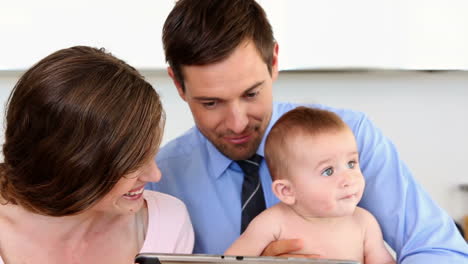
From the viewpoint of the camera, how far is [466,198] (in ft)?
9.00

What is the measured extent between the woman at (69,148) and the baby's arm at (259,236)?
225 mm

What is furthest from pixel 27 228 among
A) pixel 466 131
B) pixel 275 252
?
pixel 466 131

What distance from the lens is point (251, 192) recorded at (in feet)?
5.43

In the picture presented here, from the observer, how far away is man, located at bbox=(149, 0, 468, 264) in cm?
146

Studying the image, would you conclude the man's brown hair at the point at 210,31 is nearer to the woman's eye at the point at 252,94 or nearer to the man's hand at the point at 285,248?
the woman's eye at the point at 252,94

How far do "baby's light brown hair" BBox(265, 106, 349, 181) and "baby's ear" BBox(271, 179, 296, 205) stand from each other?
0.02m

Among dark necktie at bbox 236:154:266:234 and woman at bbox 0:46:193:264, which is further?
dark necktie at bbox 236:154:266:234

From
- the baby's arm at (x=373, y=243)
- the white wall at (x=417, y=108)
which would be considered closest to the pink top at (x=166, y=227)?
the baby's arm at (x=373, y=243)

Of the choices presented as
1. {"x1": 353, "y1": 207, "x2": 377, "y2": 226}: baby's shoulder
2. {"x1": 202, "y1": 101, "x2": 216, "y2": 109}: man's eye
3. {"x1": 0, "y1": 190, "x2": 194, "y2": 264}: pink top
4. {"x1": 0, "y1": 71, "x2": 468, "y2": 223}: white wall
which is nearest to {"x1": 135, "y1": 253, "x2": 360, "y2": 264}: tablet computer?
{"x1": 0, "y1": 190, "x2": 194, "y2": 264}: pink top

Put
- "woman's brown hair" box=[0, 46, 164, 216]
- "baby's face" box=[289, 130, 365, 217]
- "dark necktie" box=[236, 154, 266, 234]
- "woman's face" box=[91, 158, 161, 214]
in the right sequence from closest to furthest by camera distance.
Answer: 1. "woman's brown hair" box=[0, 46, 164, 216]
2. "woman's face" box=[91, 158, 161, 214]
3. "baby's face" box=[289, 130, 365, 217]
4. "dark necktie" box=[236, 154, 266, 234]

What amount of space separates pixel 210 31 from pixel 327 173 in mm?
458

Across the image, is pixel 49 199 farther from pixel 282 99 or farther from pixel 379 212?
pixel 282 99

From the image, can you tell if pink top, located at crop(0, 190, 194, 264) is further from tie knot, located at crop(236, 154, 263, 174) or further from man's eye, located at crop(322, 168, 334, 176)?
man's eye, located at crop(322, 168, 334, 176)

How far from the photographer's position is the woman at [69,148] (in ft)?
3.79
